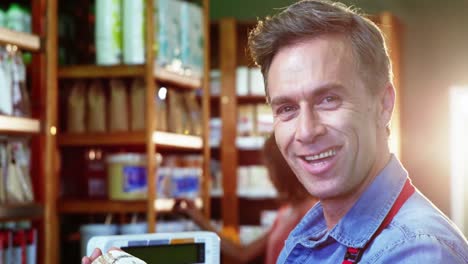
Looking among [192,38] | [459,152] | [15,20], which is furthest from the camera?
[459,152]

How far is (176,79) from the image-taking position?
3537mm

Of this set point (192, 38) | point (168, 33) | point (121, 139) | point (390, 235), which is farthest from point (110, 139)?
point (390, 235)

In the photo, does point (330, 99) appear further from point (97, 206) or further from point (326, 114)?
point (97, 206)

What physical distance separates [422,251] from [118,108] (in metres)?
2.32

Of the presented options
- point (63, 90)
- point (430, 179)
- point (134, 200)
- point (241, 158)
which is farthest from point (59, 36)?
point (430, 179)

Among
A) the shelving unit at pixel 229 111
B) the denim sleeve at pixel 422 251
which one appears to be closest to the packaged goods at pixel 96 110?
the denim sleeve at pixel 422 251

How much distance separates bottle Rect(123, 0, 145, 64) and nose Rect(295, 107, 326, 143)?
2052 mm

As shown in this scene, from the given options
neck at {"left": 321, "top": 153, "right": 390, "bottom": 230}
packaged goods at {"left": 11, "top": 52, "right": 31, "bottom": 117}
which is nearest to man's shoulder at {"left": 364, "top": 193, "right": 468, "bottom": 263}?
neck at {"left": 321, "top": 153, "right": 390, "bottom": 230}

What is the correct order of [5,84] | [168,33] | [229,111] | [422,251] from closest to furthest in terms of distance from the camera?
[422,251], [5,84], [168,33], [229,111]

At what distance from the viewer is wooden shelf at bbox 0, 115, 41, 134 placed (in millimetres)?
2818

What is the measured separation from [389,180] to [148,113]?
200 centimetres

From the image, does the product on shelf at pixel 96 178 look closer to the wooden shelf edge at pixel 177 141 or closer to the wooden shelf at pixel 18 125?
the wooden shelf edge at pixel 177 141

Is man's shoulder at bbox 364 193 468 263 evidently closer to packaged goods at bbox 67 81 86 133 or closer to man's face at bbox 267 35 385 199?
man's face at bbox 267 35 385 199

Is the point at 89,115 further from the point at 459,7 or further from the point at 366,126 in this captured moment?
the point at 459,7
